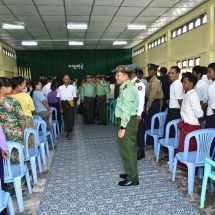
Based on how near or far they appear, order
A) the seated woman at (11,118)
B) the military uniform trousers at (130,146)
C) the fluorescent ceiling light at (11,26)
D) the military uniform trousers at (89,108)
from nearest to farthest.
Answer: the seated woman at (11,118) < the military uniform trousers at (130,146) < the military uniform trousers at (89,108) < the fluorescent ceiling light at (11,26)

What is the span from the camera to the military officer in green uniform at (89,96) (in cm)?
715

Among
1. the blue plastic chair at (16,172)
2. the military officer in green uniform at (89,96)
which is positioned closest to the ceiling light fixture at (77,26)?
the military officer in green uniform at (89,96)

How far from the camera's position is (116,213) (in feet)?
7.83

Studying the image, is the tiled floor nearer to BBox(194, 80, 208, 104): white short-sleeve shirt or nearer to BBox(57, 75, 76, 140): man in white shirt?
BBox(57, 75, 76, 140): man in white shirt

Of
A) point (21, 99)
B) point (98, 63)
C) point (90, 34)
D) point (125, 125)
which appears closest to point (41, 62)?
point (98, 63)

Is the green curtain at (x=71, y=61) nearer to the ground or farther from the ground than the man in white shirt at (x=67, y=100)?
farther from the ground

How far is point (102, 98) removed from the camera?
7234 mm

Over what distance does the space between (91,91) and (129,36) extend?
13.6 ft

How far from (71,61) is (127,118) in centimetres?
1215

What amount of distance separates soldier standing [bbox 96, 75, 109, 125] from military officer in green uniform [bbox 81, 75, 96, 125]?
0.16 metres

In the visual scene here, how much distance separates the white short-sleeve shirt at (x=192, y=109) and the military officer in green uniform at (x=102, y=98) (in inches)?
166

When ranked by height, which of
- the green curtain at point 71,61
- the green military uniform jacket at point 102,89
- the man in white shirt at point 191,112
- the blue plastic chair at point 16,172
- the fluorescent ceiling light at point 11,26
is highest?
the fluorescent ceiling light at point 11,26

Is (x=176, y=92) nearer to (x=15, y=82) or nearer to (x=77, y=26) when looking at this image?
(x=15, y=82)

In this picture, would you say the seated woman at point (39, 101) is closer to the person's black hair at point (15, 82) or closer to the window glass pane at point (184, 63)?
the person's black hair at point (15, 82)
